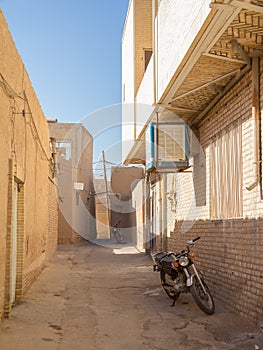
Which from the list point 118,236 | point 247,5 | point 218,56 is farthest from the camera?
point 118,236

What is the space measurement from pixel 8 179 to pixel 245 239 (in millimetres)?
3252

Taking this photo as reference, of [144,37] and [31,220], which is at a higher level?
[144,37]

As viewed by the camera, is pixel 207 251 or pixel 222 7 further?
pixel 207 251

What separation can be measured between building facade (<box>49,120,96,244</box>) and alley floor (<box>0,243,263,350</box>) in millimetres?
9902

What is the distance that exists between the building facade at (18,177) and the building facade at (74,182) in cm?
859

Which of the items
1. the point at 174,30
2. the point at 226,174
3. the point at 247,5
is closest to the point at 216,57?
the point at 247,5

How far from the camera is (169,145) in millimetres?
9727

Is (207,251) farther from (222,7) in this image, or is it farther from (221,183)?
(222,7)

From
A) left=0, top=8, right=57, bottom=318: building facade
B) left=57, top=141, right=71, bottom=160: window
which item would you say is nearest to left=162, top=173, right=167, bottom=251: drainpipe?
left=0, top=8, right=57, bottom=318: building facade

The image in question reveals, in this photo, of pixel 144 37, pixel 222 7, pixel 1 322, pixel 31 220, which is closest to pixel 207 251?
pixel 31 220

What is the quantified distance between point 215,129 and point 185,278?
269 centimetres

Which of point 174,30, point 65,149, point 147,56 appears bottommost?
point 174,30

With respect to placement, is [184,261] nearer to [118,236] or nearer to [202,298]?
[202,298]

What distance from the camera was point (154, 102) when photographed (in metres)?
9.09
